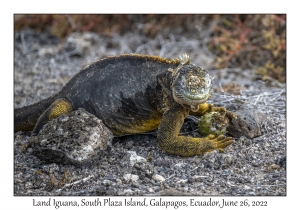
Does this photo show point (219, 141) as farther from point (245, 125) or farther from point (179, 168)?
point (179, 168)

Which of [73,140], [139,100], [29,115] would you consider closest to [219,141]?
[139,100]

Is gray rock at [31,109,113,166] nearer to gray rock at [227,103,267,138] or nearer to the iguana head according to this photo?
the iguana head

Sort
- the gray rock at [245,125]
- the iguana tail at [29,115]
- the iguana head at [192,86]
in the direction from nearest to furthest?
1. the iguana head at [192,86]
2. the gray rock at [245,125]
3. the iguana tail at [29,115]

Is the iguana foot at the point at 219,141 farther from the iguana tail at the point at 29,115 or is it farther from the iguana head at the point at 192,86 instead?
the iguana tail at the point at 29,115

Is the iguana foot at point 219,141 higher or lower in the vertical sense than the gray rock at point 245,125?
lower

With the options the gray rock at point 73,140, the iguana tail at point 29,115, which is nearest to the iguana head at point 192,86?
the gray rock at point 73,140

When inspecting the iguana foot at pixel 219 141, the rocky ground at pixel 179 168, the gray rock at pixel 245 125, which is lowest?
the rocky ground at pixel 179 168
